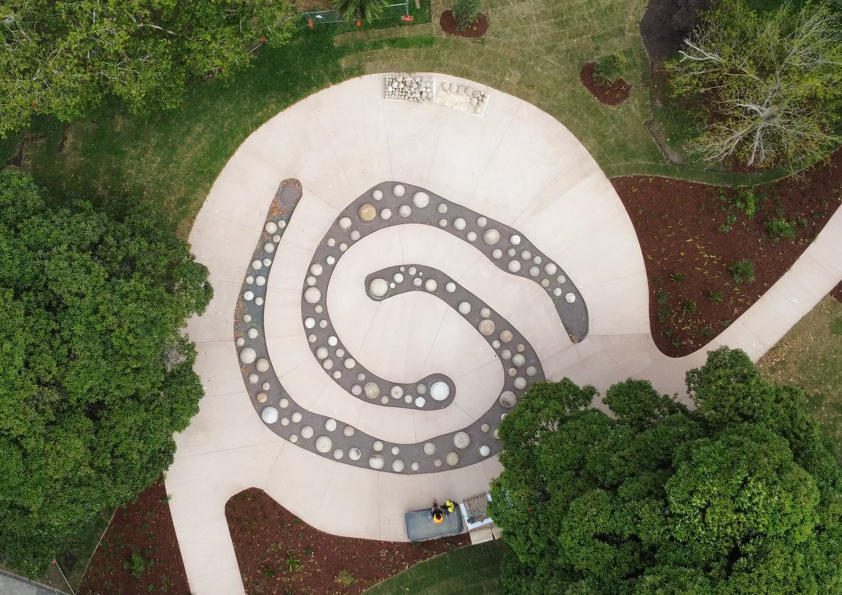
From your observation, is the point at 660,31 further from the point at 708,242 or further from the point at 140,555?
the point at 140,555

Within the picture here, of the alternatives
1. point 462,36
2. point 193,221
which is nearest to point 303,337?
point 193,221

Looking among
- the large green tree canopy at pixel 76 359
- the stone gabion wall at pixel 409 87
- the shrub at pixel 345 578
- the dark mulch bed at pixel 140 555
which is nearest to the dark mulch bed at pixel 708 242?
the stone gabion wall at pixel 409 87

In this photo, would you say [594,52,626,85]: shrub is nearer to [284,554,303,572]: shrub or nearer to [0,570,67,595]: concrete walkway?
[284,554,303,572]: shrub

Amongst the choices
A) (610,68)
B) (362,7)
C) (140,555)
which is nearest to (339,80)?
(362,7)

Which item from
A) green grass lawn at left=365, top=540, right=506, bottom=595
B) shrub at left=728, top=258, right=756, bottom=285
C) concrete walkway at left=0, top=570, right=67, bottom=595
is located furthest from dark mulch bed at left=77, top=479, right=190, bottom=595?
shrub at left=728, top=258, right=756, bottom=285

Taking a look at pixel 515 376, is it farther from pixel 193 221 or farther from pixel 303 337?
pixel 193 221

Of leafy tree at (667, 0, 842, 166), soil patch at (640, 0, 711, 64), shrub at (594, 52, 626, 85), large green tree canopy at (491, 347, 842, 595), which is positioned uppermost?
soil patch at (640, 0, 711, 64)
